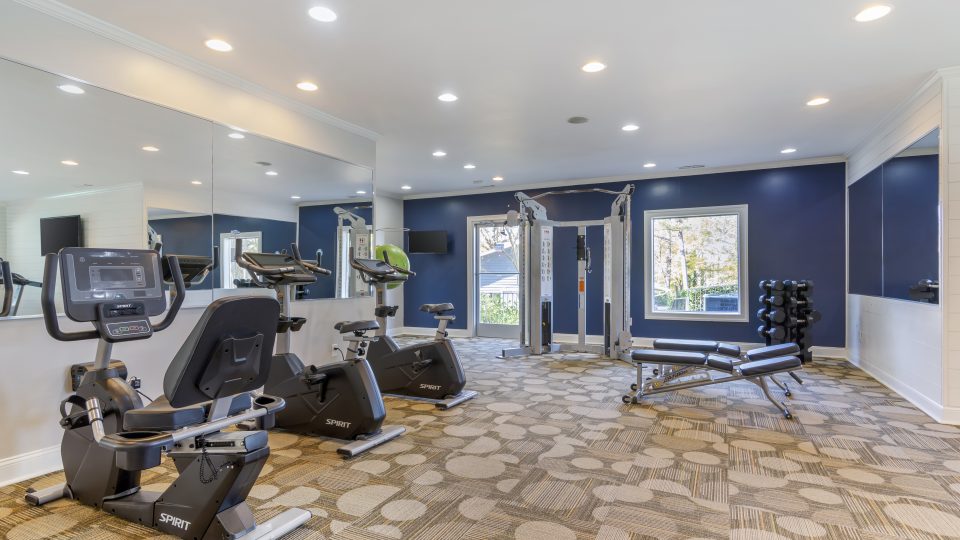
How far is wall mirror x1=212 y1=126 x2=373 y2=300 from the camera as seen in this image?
377cm

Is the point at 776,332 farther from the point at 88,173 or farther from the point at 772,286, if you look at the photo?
the point at 88,173

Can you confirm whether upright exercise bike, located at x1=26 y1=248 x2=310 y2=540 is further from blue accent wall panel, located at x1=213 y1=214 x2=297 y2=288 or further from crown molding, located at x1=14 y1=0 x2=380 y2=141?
crown molding, located at x1=14 y1=0 x2=380 y2=141

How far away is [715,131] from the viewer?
520cm

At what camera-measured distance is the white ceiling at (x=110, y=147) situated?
2.65 meters

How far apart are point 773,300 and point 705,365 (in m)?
2.63

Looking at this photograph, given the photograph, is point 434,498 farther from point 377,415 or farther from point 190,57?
point 190,57

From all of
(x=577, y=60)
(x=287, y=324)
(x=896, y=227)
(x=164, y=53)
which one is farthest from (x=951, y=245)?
(x=164, y=53)

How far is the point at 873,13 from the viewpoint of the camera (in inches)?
112

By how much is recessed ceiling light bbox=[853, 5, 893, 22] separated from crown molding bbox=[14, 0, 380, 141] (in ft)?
13.2

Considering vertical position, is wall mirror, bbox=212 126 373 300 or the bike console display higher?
wall mirror, bbox=212 126 373 300

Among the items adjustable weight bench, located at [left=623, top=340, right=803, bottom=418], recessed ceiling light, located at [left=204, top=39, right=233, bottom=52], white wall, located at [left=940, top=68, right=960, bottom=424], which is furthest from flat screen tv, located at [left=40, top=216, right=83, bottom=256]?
white wall, located at [left=940, top=68, right=960, bottom=424]

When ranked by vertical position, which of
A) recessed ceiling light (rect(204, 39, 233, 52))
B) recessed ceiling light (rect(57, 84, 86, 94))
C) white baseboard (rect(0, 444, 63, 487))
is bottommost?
white baseboard (rect(0, 444, 63, 487))

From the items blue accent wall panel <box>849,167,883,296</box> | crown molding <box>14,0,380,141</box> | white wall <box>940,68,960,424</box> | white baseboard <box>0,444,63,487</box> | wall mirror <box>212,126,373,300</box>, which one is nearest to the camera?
white baseboard <box>0,444,63,487</box>

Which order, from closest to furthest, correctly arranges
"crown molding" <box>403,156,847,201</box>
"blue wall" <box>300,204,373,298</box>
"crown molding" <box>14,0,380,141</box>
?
"crown molding" <box>14,0,380,141</box> < "blue wall" <box>300,204,373,298</box> < "crown molding" <box>403,156,847,201</box>
